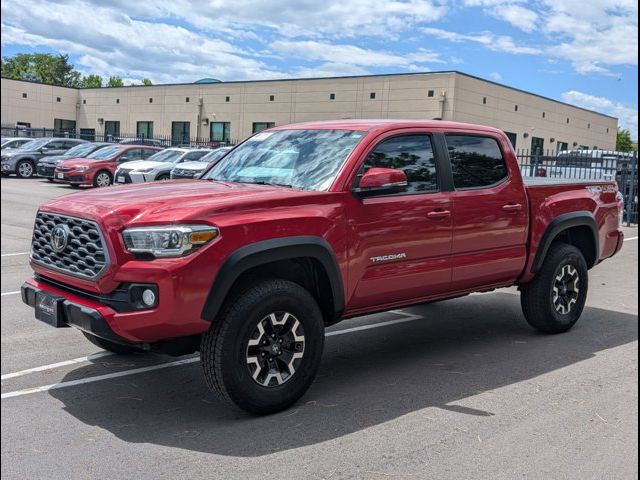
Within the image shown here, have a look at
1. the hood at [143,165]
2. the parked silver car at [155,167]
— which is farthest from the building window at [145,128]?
the hood at [143,165]

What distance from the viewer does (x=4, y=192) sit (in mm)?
20953

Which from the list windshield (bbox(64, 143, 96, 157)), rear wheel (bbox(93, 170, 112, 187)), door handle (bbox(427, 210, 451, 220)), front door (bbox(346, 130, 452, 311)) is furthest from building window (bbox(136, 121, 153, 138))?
door handle (bbox(427, 210, 451, 220))

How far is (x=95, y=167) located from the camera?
2347cm

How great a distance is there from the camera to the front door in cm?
510

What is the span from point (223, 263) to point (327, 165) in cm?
134

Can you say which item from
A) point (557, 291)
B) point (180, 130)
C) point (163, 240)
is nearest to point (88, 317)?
point (163, 240)

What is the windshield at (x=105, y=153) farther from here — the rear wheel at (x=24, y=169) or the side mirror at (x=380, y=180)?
the side mirror at (x=380, y=180)

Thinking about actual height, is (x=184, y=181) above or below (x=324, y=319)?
above

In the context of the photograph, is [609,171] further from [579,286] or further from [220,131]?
[220,131]

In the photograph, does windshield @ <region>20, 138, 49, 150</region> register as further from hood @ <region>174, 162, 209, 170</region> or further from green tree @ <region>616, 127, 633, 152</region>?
green tree @ <region>616, 127, 633, 152</region>

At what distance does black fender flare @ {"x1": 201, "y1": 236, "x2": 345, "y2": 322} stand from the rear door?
1284 mm

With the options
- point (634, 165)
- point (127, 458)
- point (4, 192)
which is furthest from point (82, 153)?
point (127, 458)

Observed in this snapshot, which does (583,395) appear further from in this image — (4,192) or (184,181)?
(4,192)

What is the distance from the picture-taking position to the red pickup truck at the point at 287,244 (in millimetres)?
4262
